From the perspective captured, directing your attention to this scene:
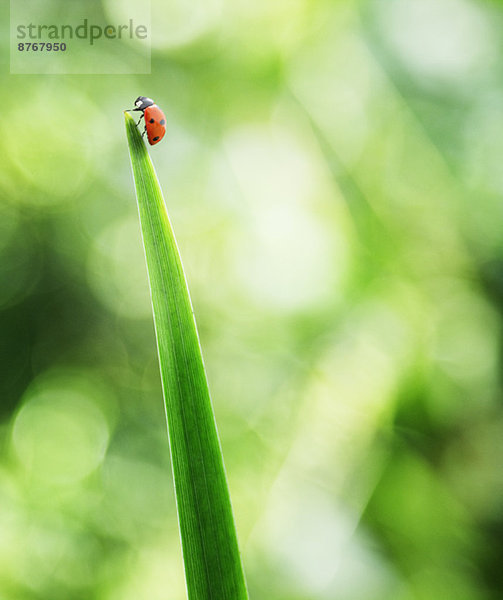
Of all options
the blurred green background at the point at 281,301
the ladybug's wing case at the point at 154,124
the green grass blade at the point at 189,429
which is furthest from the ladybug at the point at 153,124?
the blurred green background at the point at 281,301

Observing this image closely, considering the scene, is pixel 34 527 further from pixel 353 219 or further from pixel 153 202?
pixel 153 202

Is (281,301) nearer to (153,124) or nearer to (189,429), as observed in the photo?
(153,124)

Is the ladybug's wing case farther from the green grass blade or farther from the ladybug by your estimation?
the green grass blade

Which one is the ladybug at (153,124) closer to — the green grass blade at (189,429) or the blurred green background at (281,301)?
the green grass blade at (189,429)

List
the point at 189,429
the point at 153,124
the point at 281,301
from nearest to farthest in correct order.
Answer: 1. the point at 189,429
2. the point at 153,124
3. the point at 281,301

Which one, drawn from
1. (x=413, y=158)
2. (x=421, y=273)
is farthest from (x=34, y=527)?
(x=413, y=158)

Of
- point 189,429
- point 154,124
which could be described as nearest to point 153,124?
point 154,124
